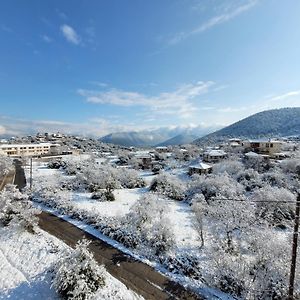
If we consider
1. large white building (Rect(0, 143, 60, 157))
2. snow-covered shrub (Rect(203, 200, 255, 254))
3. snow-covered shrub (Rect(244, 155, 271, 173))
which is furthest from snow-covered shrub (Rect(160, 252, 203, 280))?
large white building (Rect(0, 143, 60, 157))

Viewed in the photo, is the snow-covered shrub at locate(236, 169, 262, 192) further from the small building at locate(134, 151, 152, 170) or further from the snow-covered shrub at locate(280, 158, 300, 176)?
the small building at locate(134, 151, 152, 170)

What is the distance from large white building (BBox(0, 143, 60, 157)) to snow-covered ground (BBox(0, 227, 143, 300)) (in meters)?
80.7

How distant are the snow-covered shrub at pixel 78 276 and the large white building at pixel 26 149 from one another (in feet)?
288

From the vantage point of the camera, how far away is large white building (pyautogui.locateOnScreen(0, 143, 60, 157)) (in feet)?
308

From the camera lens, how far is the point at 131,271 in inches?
554

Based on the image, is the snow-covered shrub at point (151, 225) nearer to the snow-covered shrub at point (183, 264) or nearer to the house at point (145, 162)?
the snow-covered shrub at point (183, 264)

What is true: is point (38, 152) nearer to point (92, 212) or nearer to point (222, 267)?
point (92, 212)

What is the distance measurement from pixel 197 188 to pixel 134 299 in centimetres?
2477

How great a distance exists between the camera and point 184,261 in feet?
48.7

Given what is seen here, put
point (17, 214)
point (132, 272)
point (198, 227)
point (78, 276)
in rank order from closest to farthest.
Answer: point (78, 276)
point (132, 272)
point (198, 227)
point (17, 214)

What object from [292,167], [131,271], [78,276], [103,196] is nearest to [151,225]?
[131,271]

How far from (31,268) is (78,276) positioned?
15.2ft

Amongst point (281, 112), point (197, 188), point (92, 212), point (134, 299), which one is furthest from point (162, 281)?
point (281, 112)

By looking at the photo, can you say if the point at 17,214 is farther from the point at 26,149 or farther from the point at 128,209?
the point at 26,149
